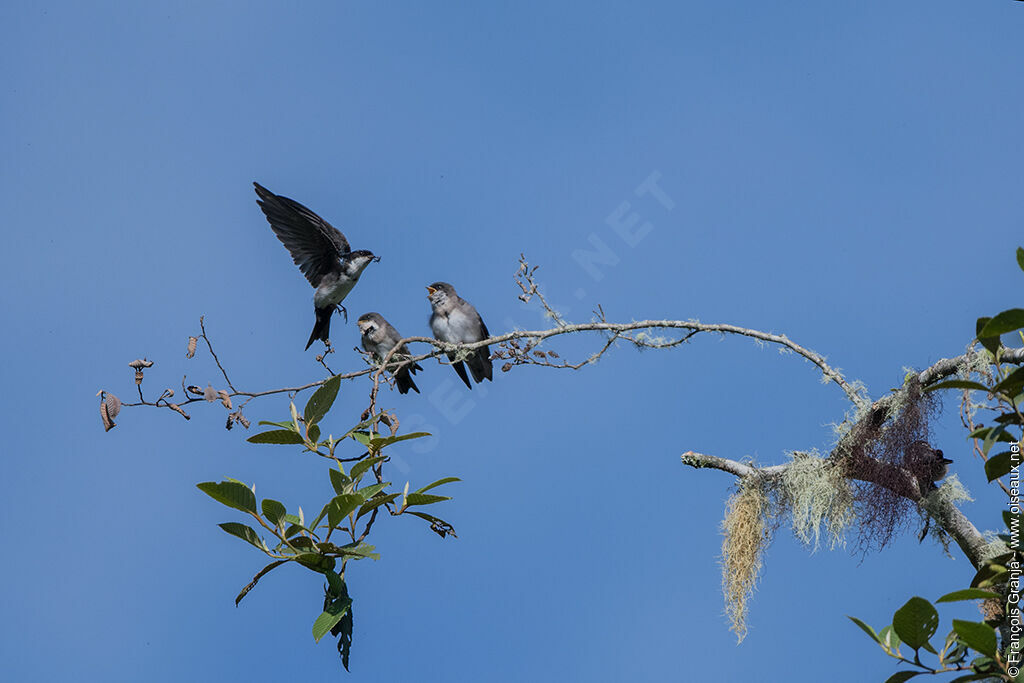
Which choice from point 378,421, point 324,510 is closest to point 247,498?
point 324,510

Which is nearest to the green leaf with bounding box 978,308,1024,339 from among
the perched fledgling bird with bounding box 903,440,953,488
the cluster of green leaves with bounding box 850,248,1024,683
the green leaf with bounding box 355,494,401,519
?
the cluster of green leaves with bounding box 850,248,1024,683

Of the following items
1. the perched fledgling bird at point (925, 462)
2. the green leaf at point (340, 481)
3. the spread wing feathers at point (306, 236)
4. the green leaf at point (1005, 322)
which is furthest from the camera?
the spread wing feathers at point (306, 236)

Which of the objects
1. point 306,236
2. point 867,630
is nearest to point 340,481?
point 867,630

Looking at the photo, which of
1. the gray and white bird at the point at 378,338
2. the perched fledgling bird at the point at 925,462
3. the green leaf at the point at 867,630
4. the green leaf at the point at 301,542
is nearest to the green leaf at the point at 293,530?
the green leaf at the point at 301,542

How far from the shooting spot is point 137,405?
2.64 m

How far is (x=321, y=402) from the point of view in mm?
2592

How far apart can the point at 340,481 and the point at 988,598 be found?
1.43m

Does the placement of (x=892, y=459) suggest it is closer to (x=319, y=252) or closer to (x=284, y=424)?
(x=284, y=424)

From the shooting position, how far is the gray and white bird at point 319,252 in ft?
18.9

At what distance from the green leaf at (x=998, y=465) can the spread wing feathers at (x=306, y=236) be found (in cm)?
408

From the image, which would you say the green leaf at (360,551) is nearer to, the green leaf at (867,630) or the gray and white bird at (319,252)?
the green leaf at (867,630)

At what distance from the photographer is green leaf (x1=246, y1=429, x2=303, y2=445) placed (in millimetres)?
2566

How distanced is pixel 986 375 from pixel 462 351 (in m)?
1.58

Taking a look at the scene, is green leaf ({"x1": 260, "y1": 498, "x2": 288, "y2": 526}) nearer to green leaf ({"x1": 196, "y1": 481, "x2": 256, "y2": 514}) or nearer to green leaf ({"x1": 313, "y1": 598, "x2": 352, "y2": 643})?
green leaf ({"x1": 196, "y1": 481, "x2": 256, "y2": 514})
